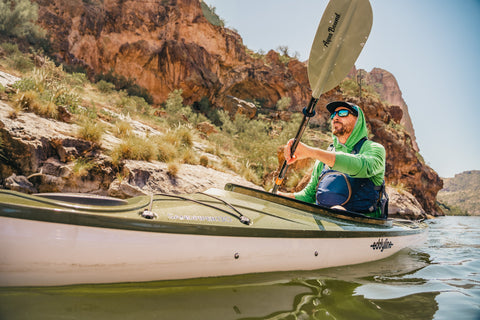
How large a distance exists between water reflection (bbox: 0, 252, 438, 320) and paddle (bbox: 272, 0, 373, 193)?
134 cm

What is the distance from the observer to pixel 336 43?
300 cm

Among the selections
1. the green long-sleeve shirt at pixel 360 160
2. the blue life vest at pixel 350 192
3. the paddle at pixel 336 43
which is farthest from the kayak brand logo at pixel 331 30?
the blue life vest at pixel 350 192

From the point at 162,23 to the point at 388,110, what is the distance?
70.0 ft

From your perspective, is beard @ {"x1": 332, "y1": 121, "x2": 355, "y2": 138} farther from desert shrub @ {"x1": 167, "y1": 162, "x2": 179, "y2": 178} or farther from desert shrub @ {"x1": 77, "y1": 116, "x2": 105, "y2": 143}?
desert shrub @ {"x1": 77, "y1": 116, "x2": 105, "y2": 143}

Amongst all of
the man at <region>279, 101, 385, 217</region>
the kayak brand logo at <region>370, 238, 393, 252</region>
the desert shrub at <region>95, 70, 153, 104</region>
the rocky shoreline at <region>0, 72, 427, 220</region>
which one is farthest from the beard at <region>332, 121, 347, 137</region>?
the desert shrub at <region>95, 70, 153, 104</region>

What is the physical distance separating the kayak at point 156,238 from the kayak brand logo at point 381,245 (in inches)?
17.3

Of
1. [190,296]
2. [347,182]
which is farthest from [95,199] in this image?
[347,182]

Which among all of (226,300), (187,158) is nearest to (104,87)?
(187,158)

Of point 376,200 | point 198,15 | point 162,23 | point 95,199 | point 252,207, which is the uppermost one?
point 198,15

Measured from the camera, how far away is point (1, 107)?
4133 millimetres

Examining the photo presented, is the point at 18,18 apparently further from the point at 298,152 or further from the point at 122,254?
the point at 122,254

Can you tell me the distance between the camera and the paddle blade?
286cm

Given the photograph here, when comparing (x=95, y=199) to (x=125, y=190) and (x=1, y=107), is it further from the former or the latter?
(x=1, y=107)

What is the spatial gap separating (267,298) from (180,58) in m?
20.1
